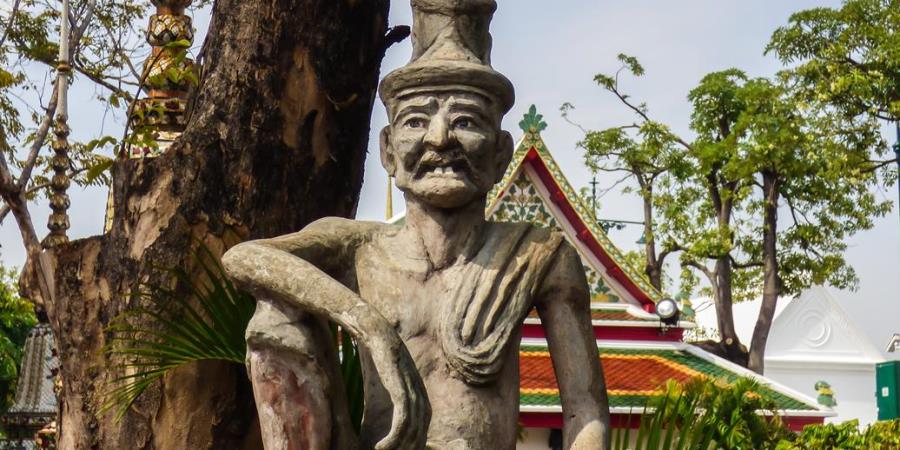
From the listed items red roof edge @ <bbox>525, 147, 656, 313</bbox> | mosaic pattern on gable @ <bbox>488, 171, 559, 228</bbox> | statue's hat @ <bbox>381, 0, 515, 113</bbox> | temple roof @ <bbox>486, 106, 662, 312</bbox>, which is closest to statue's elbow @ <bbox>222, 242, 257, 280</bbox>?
statue's hat @ <bbox>381, 0, 515, 113</bbox>

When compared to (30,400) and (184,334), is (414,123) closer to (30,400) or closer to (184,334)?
(184,334)

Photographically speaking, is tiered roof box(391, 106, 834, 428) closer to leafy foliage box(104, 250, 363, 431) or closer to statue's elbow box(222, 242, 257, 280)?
leafy foliage box(104, 250, 363, 431)

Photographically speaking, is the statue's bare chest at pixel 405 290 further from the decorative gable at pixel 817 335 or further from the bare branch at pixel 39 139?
the decorative gable at pixel 817 335

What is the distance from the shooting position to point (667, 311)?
677 inches

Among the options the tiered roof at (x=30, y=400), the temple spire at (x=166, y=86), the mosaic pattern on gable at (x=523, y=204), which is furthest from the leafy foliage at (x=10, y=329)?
the temple spire at (x=166, y=86)

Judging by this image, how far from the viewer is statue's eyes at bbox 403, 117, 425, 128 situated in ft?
15.0

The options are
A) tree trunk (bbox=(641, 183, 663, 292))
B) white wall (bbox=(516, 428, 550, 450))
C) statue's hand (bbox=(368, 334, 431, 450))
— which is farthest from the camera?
tree trunk (bbox=(641, 183, 663, 292))

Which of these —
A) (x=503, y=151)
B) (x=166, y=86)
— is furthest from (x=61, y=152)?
(x=503, y=151)

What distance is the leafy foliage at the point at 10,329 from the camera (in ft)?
79.9

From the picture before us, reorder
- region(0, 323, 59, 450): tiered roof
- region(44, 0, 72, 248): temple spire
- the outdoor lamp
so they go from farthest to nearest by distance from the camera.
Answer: region(0, 323, 59, 450): tiered roof, the outdoor lamp, region(44, 0, 72, 248): temple spire

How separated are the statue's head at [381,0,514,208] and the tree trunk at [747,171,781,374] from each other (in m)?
18.2

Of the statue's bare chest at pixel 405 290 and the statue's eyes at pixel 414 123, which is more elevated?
the statue's eyes at pixel 414 123

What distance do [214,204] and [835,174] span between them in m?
16.1

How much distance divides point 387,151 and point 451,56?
36 centimetres
